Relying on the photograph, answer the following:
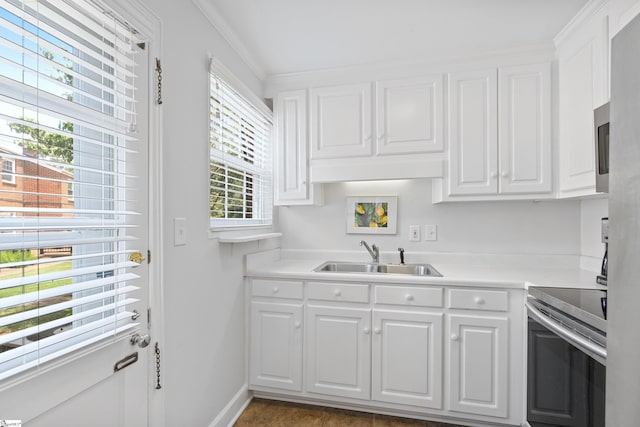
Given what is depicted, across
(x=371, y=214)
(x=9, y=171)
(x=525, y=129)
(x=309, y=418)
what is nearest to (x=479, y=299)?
(x=371, y=214)

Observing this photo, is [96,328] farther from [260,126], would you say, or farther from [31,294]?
[260,126]

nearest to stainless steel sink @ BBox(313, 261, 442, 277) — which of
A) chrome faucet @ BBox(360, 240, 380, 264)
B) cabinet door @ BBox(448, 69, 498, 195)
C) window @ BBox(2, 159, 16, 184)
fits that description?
chrome faucet @ BBox(360, 240, 380, 264)

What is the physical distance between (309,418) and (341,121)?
2.08 metres

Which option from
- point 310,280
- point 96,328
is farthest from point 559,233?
point 96,328

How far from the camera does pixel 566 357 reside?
1287 mm

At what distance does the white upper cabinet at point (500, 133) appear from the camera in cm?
204

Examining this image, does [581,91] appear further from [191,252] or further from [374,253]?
[191,252]

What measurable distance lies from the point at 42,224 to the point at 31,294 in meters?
0.19

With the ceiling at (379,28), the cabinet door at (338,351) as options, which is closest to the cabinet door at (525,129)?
the ceiling at (379,28)

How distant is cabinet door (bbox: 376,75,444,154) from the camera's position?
2.19 meters

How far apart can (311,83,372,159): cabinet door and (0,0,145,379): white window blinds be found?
1.41m

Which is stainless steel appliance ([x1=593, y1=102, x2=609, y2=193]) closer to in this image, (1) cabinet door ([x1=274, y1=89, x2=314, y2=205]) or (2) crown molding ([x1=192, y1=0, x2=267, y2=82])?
(1) cabinet door ([x1=274, y1=89, x2=314, y2=205])

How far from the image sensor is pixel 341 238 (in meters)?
2.66

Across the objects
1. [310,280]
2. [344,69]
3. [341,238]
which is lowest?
[310,280]
